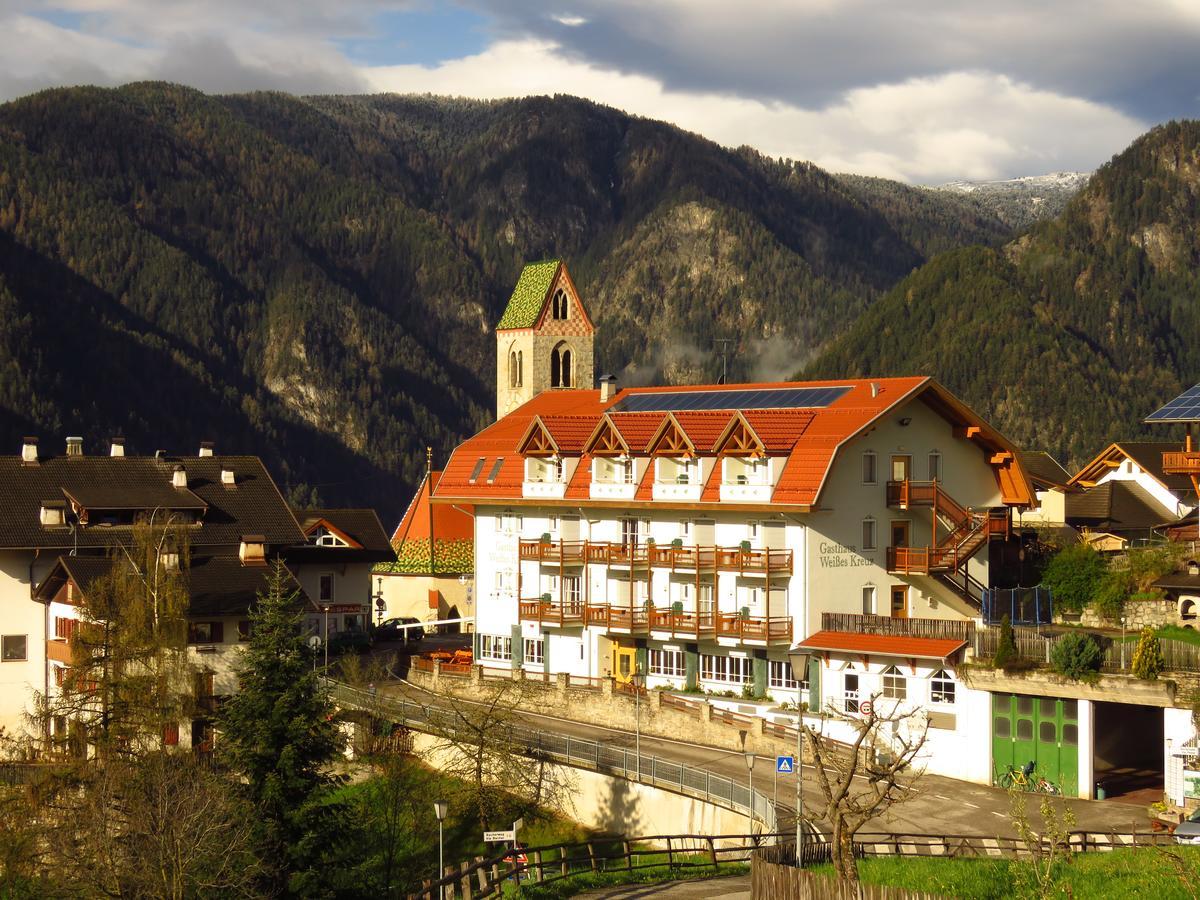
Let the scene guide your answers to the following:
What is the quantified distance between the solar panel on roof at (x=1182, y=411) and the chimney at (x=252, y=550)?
127 ft

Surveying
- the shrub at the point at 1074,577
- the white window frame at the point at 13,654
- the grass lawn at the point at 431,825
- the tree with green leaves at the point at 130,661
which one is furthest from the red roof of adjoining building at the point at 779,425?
the white window frame at the point at 13,654

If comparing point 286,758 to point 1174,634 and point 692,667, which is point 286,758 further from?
point 1174,634

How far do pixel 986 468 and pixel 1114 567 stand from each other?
7.91m

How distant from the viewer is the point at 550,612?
2926 inches

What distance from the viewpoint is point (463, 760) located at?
202 ft

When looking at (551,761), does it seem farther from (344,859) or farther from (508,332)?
(508,332)

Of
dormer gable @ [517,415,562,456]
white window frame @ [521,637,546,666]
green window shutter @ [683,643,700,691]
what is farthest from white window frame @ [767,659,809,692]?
dormer gable @ [517,415,562,456]

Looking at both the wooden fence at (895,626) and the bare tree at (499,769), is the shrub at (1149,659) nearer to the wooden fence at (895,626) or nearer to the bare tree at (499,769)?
the wooden fence at (895,626)

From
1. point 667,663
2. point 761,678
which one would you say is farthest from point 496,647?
point 761,678

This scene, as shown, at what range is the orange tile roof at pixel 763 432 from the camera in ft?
218

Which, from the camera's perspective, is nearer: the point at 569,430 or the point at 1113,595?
the point at 1113,595

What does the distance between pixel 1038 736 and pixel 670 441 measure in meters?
20.6

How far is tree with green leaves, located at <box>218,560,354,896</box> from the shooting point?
48750 mm

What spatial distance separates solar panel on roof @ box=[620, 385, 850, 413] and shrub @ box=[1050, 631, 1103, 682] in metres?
19.3
